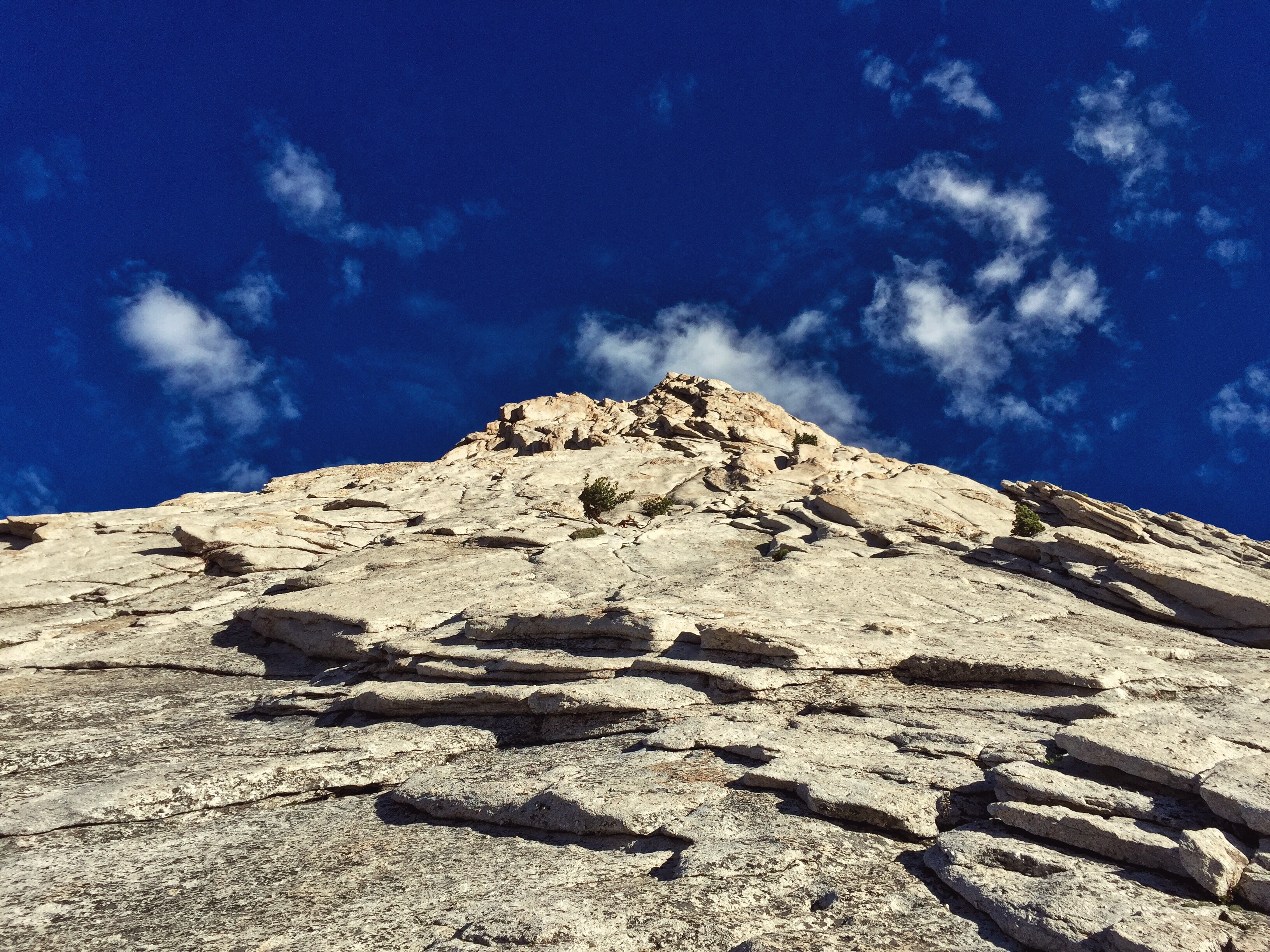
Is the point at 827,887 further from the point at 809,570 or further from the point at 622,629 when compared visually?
the point at 809,570

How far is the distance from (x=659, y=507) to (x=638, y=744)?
2871 cm

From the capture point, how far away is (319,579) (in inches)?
976

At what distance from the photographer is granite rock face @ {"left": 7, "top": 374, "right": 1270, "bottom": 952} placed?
789 centimetres

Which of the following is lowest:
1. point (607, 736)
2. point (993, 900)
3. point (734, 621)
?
point (993, 900)

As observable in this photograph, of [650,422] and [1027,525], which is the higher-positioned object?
[650,422]

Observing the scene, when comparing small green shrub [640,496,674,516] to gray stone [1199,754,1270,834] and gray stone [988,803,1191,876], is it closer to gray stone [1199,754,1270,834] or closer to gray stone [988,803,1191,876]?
gray stone [988,803,1191,876]

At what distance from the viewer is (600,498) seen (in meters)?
41.8

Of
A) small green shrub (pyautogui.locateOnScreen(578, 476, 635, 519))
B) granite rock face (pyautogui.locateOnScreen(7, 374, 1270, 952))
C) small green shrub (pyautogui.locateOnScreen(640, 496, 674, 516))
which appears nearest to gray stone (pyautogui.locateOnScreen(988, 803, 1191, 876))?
granite rock face (pyautogui.locateOnScreen(7, 374, 1270, 952))

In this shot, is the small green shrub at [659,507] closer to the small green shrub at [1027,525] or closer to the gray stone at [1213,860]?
the small green shrub at [1027,525]

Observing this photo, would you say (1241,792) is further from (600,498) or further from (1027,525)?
(600,498)

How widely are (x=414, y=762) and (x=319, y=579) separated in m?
13.3

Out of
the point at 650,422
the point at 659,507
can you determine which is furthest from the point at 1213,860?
the point at 650,422

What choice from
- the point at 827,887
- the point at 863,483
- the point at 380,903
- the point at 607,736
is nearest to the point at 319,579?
the point at 607,736

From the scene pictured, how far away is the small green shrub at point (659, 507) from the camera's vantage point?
40719 millimetres
